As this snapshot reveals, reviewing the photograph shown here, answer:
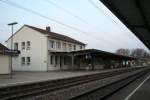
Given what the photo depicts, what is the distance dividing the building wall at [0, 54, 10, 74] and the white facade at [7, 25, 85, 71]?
14082 mm

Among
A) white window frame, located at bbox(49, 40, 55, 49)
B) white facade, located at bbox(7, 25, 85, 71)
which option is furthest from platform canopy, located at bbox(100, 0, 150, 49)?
white window frame, located at bbox(49, 40, 55, 49)

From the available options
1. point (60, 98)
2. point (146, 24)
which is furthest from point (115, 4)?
point (146, 24)

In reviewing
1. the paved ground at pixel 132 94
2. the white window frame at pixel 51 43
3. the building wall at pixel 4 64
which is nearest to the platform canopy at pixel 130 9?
the paved ground at pixel 132 94

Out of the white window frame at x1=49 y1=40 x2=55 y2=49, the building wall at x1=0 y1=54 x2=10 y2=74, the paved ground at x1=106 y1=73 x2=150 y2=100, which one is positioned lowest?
the paved ground at x1=106 y1=73 x2=150 y2=100

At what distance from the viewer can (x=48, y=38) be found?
164 feet

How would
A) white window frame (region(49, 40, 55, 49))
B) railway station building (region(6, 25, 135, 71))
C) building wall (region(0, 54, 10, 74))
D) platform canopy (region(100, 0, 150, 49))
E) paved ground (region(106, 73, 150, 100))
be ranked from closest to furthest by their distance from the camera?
1. paved ground (region(106, 73, 150, 100))
2. platform canopy (region(100, 0, 150, 49))
3. building wall (region(0, 54, 10, 74))
4. railway station building (region(6, 25, 135, 71))
5. white window frame (region(49, 40, 55, 49))

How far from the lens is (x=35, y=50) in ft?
167

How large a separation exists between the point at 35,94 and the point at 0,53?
17742 mm

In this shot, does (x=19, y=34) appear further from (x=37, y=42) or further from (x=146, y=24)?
(x=146, y=24)

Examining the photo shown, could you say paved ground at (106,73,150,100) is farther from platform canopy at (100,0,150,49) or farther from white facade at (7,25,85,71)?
white facade at (7,25,85,71)

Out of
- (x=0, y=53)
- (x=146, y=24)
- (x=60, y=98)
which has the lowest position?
(x=60, y=98)

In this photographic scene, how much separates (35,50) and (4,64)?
17.4 m

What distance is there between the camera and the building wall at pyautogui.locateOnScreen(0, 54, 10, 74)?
33.0 metres

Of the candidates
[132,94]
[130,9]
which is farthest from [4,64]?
[132,94]
